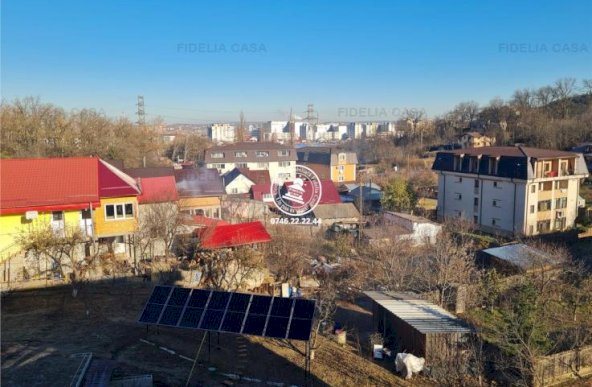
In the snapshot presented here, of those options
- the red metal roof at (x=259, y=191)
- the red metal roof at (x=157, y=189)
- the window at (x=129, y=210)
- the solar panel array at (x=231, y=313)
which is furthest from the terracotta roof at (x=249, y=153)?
the solar panel array at (x=231, y=313)

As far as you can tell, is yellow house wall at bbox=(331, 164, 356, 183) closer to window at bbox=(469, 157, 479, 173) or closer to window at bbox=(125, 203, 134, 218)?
window at bbox=(469, 157, 479, 173)

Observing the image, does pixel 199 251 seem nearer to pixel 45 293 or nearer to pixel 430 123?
pixel 45 293

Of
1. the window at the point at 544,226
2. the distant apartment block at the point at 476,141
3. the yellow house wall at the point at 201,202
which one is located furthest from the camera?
the distant apartment block at the point at 476,141

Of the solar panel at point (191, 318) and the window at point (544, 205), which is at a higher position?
the window at point (544, 205)

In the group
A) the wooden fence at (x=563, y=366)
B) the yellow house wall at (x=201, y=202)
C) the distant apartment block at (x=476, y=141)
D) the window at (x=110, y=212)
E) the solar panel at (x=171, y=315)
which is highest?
the distant apartment block at (x=476, y=141)


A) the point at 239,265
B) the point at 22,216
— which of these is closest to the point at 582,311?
the point at 239,265

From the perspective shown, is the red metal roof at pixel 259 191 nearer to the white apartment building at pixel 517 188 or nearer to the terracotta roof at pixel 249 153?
the white apartment building at pixel 517 188

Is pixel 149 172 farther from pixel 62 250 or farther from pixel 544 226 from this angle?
pixel 544 226

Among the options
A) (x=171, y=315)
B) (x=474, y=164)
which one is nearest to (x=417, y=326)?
(x=171, y=315)
